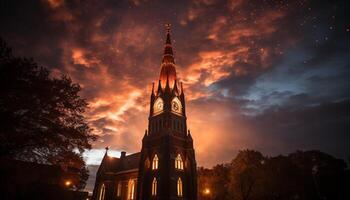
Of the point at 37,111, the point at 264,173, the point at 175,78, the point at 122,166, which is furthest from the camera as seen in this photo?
the point at 122,166

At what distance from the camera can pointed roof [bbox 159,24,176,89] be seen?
51581 millimetres

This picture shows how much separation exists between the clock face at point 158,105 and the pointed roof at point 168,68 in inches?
145

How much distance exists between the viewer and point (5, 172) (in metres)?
13.8

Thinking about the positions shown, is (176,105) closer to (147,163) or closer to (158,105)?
(158,105)

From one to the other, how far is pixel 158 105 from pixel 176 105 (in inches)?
157

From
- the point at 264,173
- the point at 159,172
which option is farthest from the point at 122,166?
the point at 264,173

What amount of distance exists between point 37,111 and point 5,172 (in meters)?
4.15

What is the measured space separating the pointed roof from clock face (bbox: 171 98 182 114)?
377cm

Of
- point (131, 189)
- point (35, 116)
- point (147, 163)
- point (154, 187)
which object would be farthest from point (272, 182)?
point (35, 116)

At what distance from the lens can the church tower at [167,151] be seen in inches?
1548

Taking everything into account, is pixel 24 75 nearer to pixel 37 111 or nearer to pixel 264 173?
pixel 37 111

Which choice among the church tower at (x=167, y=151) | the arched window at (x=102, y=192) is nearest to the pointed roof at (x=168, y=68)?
the church tower at (x=167, y=151)

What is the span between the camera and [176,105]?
48.5 m

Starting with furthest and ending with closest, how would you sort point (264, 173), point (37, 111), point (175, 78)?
1. point (175, 78)
2. point (264, 173)
3. point (37, 111)
